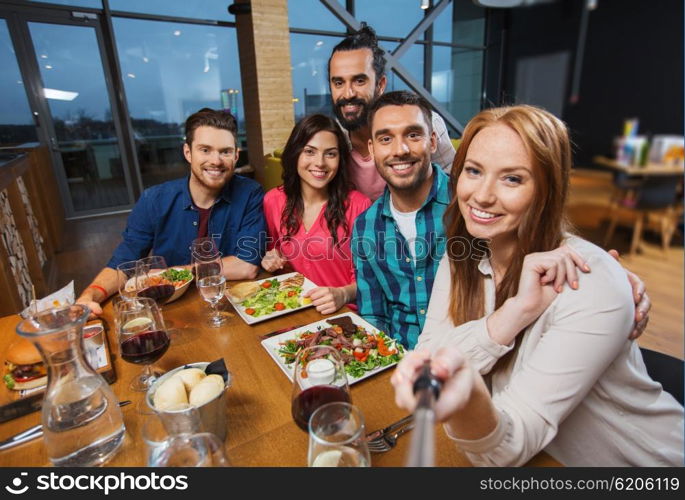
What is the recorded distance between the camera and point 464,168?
3.67ft

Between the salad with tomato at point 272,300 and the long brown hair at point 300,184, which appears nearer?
the salad with tomato at point 272,300

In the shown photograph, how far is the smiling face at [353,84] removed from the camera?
2.43m

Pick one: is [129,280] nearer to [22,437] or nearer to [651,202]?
[22,437]

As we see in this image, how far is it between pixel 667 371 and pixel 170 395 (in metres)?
1.31

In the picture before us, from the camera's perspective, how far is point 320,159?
6.61ft

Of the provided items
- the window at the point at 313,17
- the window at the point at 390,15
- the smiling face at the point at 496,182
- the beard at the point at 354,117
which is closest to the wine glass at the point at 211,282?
the smiling face at the point at 496,182

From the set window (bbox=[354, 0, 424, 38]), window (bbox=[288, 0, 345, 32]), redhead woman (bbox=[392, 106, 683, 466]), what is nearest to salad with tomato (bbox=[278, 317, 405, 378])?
redhead woman (bbox=[392, 106, 683, 466])

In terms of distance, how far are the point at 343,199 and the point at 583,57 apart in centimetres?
187

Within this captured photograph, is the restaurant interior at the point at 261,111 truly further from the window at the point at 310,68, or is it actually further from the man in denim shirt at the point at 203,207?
the man in denim shirt at the point at 203,207

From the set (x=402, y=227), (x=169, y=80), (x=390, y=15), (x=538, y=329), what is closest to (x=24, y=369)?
(x=538, y=329)

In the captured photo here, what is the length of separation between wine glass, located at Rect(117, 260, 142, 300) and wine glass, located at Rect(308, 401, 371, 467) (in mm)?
935

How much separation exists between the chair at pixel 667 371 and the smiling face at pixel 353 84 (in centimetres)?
185

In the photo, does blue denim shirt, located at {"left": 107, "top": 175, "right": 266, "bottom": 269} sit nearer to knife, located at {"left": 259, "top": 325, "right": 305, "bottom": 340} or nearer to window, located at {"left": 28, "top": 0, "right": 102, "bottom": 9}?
knife, located at {"left": 259, "top": 325, "right": 305, "bottom": 340}

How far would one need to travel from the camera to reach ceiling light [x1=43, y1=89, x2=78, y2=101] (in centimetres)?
568
